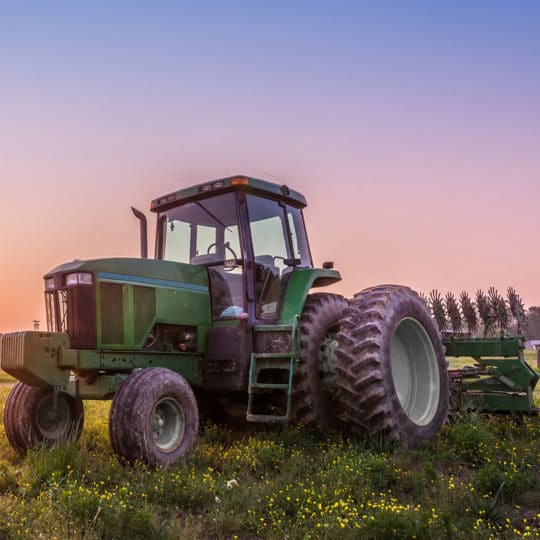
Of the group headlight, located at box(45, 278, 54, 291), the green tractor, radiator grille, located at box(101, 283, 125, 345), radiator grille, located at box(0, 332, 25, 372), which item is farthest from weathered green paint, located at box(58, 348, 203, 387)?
headlight, located at box(45, 278, 54, 291)

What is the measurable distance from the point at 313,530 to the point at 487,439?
283 cm

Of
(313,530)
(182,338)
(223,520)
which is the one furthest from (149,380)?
(313,530)

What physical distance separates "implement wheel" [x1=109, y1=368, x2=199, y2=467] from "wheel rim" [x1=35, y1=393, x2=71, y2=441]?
42.6 inches

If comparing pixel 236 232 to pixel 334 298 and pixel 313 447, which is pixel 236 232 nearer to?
pixel 334 298

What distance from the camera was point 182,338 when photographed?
616cm

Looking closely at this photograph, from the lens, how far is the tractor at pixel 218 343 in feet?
16.9

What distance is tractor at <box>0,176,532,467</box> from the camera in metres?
5.14

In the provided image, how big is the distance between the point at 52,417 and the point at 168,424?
1.32 meters

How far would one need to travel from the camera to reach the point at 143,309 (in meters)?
5.82

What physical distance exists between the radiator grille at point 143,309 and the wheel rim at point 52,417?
998 mm

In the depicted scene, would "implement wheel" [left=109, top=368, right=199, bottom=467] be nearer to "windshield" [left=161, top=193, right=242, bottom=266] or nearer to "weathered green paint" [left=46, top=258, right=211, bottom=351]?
"weathered green paint" [left=46, top=258, right=211, bottom=351]

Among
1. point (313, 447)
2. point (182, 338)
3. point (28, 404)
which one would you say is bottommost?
point (313, 447)

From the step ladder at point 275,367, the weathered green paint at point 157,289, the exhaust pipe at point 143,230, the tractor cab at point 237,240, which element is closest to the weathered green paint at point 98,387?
the weathered green paint at point 157,289

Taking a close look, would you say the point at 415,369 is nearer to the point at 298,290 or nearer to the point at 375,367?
the point at 375,367
